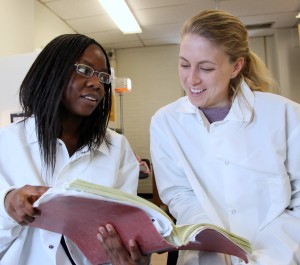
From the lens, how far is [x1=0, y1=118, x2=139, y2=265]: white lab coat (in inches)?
32.9

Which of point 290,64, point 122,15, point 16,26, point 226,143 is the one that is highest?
point 122,15

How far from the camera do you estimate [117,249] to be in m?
0.67

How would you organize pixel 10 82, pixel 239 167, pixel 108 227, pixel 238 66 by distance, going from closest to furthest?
pixel 108 227
pixel 239 167
pixel 238 66
pixel 10 82

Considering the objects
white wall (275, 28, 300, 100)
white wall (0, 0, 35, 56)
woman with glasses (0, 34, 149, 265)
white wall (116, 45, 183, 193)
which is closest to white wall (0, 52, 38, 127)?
white wall (0, 0, 35, 56)

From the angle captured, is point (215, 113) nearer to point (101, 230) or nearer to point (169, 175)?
point (169, 175)

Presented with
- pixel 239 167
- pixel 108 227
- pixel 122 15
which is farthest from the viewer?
pixel 122 15

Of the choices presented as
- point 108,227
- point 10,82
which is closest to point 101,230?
point 108,227

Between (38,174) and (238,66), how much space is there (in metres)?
0.80

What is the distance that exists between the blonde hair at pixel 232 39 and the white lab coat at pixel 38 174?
0.51 metres

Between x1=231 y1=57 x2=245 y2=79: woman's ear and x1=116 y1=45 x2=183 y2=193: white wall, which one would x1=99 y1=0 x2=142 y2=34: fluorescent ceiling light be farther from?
x1=231 y1=57 x2=245 y2=79: woman's ear

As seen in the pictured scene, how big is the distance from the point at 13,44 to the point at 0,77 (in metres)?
0.70

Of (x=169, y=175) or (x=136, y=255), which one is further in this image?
(x=169, y=175)

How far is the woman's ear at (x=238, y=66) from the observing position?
1.10 meters

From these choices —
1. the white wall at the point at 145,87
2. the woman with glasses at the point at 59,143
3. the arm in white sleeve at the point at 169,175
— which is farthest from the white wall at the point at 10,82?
the white wall at the point at 145,87
